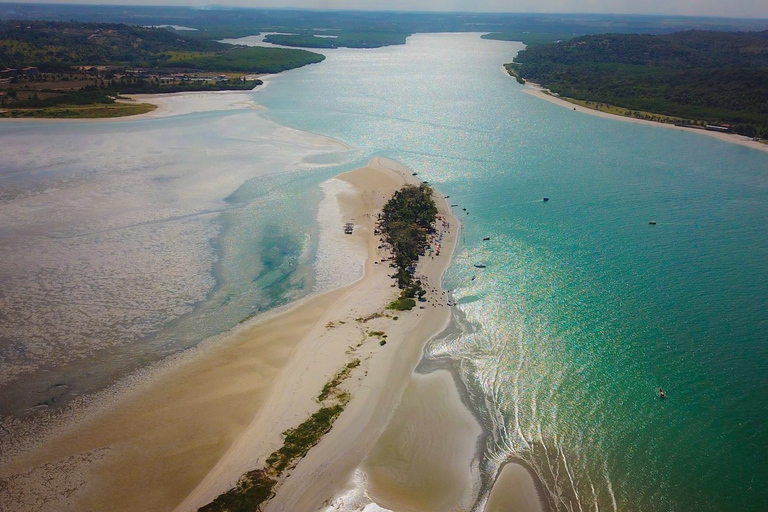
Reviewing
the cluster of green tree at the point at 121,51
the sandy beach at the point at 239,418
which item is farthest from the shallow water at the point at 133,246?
the cluster of green tree at the point at 121,51

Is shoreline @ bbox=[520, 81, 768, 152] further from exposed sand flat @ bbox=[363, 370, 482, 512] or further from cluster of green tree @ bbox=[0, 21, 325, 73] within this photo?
exposed sand flat @ bbox=[363, 370, 482, 512]

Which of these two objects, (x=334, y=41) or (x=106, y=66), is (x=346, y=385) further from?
(x=334, y=41)

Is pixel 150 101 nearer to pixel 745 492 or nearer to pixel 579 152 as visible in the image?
pixel 579 152

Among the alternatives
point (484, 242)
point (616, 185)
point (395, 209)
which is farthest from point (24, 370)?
point (616, 185)

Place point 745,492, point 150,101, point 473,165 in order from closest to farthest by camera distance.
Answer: point 745,492 → point 473,165 → point 150,101

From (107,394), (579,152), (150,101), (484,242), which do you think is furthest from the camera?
(150,101)

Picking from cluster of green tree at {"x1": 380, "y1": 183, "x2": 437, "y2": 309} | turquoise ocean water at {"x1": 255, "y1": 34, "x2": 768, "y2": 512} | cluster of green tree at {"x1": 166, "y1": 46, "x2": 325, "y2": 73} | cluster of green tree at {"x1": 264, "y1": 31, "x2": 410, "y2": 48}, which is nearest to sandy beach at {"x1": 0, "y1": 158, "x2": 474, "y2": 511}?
cluster of green tree at {"x1": 380, "y1": 183, "x2": 437, "y2": 309}
